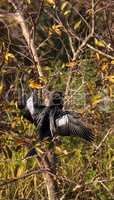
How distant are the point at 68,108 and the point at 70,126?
62 centimetres

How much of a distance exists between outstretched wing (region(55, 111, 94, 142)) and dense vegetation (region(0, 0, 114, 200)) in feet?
0.32

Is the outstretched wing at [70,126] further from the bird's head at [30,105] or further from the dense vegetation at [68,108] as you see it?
the bird's head at [30,105]

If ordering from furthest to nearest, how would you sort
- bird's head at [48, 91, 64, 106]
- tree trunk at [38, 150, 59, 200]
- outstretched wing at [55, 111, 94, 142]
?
tree trunk at [38, 150, 59, 200] < bird's head at [48, 91, 64, 106] < outstretched wing at [55, 111, 94, 142]

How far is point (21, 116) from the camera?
3191mm

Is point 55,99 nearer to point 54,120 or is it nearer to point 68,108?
point 54,120

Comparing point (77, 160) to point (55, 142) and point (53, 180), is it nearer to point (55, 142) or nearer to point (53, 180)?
point (53, 180)

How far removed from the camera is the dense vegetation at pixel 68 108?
10.2 ft

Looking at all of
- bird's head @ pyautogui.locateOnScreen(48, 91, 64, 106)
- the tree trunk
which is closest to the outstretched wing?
bird's head @ pyautogui.locateOnScreen(48, 91, 64, 106)

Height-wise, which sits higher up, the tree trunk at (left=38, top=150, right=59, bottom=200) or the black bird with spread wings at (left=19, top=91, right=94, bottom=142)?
the black bird with spread wings at (left=19, top=91, right=94, bottom=142)

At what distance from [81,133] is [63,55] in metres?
5.31

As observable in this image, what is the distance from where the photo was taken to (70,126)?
9.25 feet

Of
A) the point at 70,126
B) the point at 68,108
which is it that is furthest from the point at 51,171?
the point at 68,108

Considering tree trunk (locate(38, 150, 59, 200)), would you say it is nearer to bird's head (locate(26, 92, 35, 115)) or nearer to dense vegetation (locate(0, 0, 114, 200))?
dense vegetation (locate(0, 0, 114, 200))

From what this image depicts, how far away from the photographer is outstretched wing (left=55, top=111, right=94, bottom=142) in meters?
2.77
